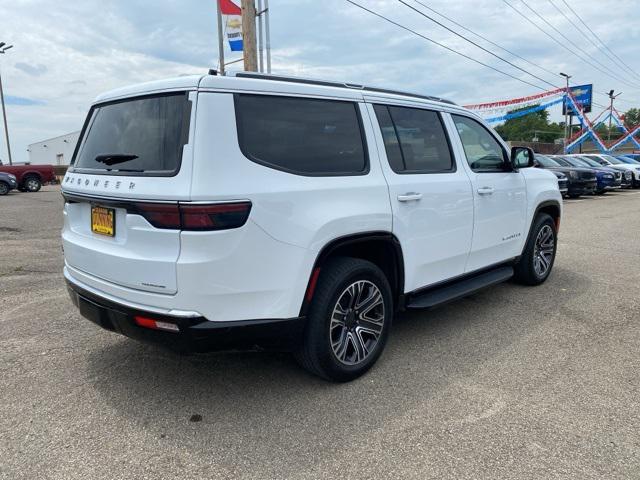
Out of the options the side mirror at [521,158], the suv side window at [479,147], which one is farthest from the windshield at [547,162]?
the suv side window at [479,147]

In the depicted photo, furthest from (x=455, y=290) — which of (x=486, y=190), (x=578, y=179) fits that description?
(x=578, y=179)

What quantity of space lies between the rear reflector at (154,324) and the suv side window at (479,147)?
3.01 m

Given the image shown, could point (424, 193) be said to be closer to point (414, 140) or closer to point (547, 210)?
point (414, 140)

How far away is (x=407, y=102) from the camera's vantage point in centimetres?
391

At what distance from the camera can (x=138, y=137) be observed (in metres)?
2.97

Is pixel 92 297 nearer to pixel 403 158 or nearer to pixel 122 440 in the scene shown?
pixel 122 440

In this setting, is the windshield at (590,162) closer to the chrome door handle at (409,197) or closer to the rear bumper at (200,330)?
the chrome door handle at (409,197)

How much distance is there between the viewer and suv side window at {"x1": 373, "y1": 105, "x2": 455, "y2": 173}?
365 cm

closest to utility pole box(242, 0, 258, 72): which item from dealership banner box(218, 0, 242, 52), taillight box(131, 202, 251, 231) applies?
dealership banner box(218, 0, 242, 52)

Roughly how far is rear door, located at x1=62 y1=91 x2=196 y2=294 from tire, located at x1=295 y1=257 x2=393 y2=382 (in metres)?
0.96

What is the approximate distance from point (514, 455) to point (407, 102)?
8.67ft

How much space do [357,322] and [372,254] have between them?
53 cm

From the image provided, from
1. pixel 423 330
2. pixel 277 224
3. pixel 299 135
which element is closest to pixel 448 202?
pixel 423 330

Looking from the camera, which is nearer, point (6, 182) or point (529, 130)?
point (6, 182)
